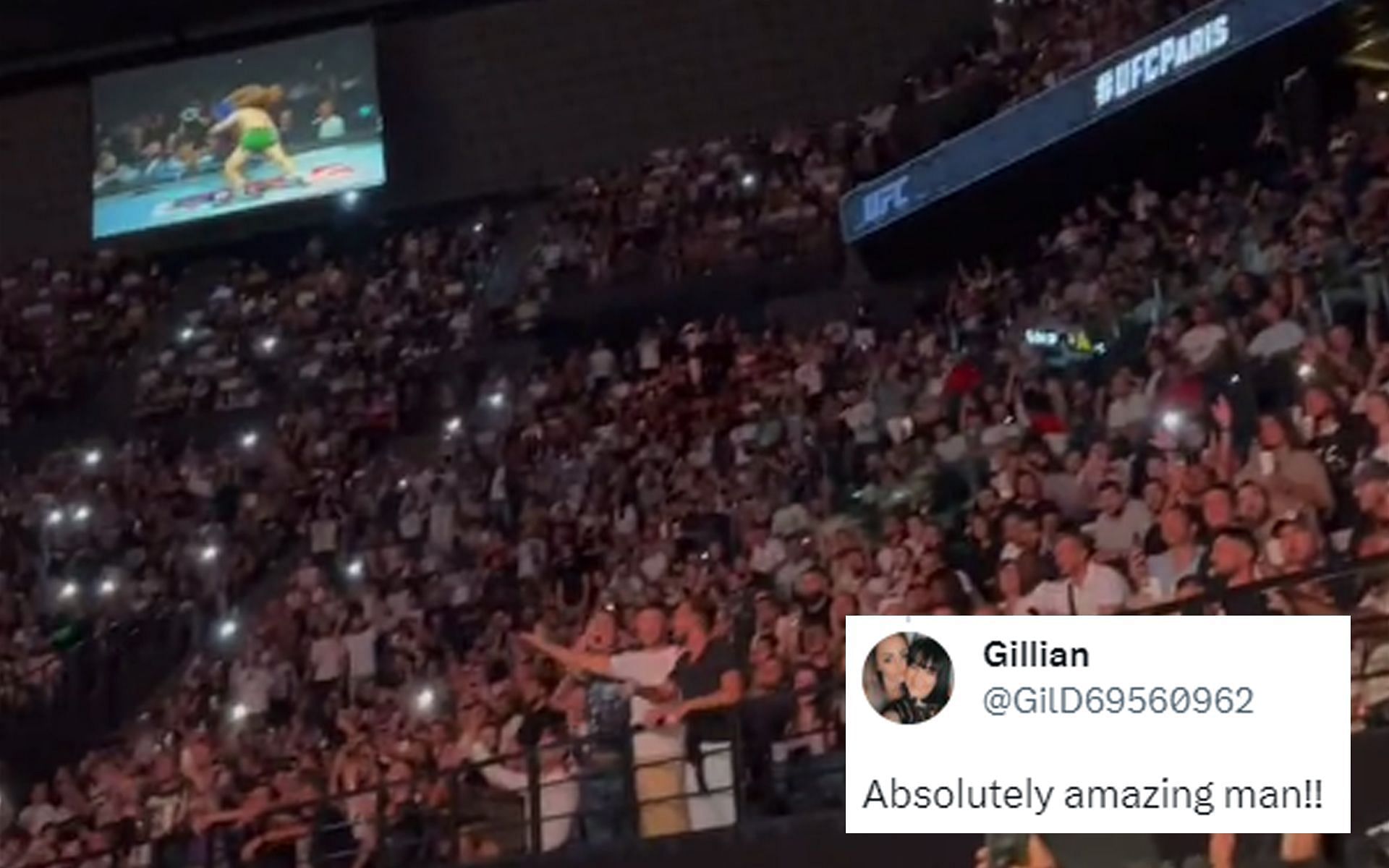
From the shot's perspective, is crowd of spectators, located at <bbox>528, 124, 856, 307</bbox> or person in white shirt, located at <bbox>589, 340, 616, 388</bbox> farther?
crowd of spectators, located at <bbox>528, 124, 856, 307</bbox>

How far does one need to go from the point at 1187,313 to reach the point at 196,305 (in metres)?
9.45

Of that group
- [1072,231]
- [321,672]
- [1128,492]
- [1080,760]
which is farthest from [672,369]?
[1080,760]

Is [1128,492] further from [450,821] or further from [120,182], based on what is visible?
[120,182]

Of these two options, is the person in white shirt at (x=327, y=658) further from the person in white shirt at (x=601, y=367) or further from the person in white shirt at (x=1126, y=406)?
the person in white shirt at (x=1126, y=406)

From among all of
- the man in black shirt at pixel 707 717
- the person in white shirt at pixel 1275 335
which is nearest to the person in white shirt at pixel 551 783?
the man in black shirt at pixel 707 717

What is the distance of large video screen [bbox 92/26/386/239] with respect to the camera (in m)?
16.8

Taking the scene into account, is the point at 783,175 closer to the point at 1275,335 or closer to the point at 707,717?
the point at 1275,335

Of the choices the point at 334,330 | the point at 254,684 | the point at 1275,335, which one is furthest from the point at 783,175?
the point at 1275,335

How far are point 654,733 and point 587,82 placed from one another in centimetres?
1051

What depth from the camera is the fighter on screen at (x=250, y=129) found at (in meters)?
16.9

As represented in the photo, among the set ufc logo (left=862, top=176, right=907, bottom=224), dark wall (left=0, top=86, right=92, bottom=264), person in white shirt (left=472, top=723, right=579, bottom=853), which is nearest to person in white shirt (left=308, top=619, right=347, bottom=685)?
person in white shirt (left=472, top=723, right=579, bottom=853)

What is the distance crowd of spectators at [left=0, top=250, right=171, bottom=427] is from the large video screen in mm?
535

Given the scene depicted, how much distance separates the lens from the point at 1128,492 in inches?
288

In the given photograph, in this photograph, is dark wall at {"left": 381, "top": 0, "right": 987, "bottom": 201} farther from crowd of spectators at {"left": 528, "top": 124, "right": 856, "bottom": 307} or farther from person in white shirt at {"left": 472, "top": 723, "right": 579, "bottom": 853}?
person in white shirt at {"left": 472, "top": 723, "right": 579, "bottom": 853}
